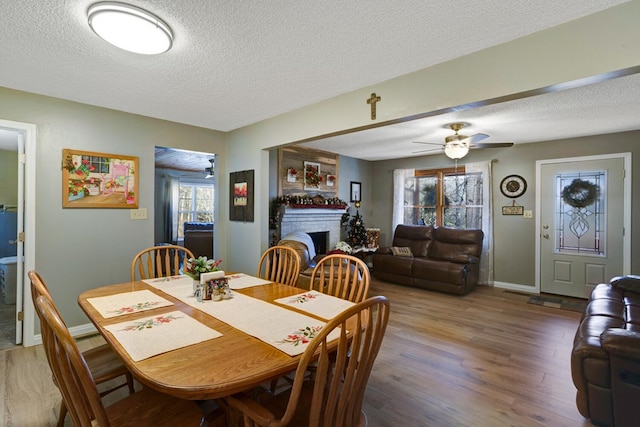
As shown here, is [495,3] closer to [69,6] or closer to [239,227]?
[69,6]

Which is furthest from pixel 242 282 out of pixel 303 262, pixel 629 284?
pixel 629 284

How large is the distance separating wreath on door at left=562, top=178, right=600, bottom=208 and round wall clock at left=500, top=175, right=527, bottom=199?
0.54 m

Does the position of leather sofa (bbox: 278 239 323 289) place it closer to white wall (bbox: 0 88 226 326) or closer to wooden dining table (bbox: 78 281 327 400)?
white wall (bbox: 0 88 226 326)

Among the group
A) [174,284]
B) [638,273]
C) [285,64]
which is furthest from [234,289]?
[638,273]

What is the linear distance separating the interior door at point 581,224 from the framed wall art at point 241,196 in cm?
446

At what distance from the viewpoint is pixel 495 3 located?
5.19ft

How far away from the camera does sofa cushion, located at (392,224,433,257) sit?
5.57m

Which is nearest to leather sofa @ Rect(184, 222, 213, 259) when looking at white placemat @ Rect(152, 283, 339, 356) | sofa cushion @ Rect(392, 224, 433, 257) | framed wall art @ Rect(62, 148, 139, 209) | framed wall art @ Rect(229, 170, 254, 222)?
framed wall art @ Rect(229, 170, 254, 222)

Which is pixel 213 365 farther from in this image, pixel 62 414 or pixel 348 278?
pixel 62 414

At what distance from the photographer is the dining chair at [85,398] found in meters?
0.92

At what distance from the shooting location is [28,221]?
279 centimetres

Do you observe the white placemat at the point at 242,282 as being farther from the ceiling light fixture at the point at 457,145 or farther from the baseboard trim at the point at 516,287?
the baseboard trim at the point at 516,287

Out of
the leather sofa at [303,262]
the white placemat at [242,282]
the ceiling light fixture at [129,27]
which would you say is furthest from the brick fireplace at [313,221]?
the ceiling light fixture at [129,27]

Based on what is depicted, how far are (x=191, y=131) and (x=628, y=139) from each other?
229 inches
